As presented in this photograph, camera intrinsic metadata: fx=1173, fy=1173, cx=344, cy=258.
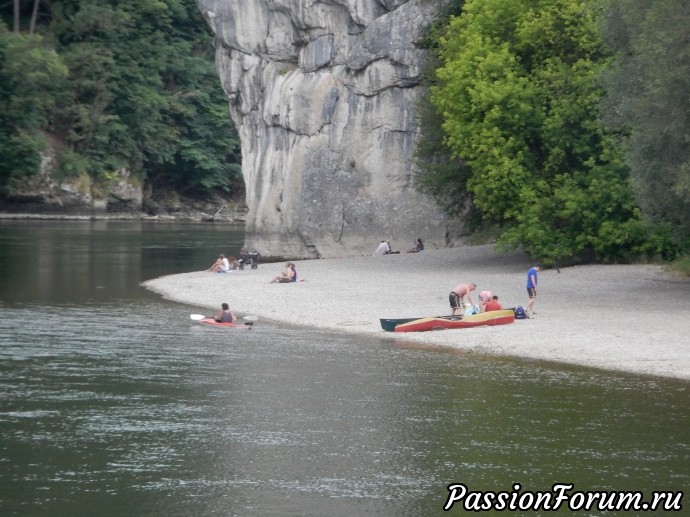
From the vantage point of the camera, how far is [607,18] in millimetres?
33875

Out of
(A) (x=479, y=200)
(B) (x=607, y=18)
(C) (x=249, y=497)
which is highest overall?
(B) (x=607, y=18)

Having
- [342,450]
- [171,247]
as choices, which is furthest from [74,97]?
[342,450]

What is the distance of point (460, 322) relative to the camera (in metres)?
30.2

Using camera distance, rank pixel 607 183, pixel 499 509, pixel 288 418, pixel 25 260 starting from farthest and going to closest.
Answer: pixel 25 260 → pixel 607 183 → pixel 288 418 → pixel 499 509

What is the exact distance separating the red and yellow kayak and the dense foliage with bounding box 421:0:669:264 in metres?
11.2

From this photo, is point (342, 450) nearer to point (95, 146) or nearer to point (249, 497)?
point (249, 497)

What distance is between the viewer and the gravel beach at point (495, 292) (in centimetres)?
2688

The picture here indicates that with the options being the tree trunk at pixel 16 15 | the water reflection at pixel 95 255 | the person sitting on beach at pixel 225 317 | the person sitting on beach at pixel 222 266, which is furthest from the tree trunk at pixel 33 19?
the person sitting on beach at pixel 225 317

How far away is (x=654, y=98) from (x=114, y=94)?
226 feet

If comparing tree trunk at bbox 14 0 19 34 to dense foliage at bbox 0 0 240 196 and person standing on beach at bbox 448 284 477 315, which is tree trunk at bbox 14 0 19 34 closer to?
dense foliage at bbox 0 0 240 196

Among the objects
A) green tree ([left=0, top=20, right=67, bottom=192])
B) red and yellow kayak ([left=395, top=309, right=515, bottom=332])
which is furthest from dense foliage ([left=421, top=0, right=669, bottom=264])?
green tree ([left=0, top=20, right=67, bottom=192])

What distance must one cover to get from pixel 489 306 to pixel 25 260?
26.4 meters

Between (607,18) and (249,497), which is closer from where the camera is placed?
(249,497)

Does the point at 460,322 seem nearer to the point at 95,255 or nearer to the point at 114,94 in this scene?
the point at 95,255
